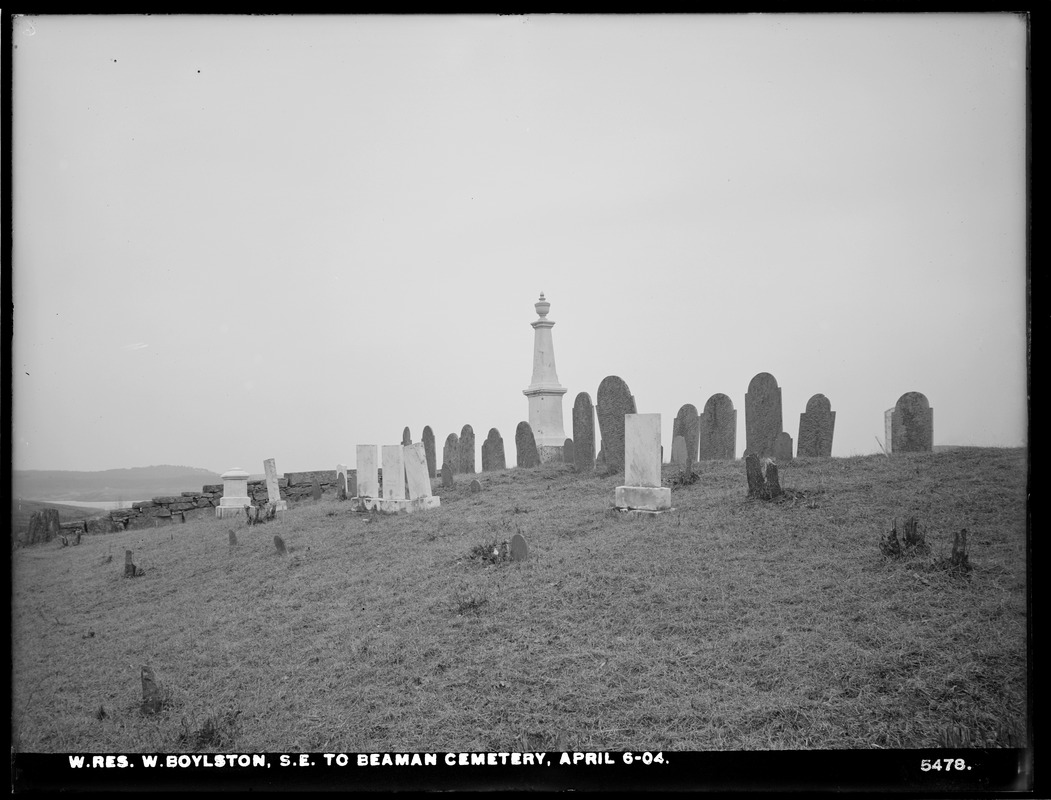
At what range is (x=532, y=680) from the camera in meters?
3.87

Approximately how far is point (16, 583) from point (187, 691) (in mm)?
1406

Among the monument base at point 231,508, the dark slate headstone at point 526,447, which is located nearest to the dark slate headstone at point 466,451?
the dark slate headstone at point 526,447

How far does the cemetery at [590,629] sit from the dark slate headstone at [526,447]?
4.43 meters

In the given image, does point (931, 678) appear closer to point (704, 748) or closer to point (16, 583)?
point (704, 748)

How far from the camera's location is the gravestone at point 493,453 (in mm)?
13211

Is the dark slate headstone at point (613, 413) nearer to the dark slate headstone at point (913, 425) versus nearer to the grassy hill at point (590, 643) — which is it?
the grassy hill at point (590, 643)

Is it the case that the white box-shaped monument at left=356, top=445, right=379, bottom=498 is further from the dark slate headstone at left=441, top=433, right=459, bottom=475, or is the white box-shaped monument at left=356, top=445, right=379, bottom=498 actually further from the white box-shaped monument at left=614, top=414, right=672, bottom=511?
the white box-shaped monument at left=614, top=414, right=672, bottom=511

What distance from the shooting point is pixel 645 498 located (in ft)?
23.7

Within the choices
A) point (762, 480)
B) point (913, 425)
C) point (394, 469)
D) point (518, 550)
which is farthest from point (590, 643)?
point (913, 425)

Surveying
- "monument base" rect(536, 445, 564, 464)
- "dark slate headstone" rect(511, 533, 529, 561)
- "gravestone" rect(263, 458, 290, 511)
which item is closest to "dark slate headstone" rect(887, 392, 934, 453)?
"dark slate headstone" rect(511, 533, 529, 561)

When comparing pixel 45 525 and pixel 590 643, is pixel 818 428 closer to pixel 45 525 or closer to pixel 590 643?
pixel 590 643

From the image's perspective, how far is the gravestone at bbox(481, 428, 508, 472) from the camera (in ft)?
43.3

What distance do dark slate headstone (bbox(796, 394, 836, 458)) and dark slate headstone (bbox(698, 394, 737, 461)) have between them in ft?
3.49

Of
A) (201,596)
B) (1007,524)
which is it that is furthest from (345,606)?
(1007,524)
